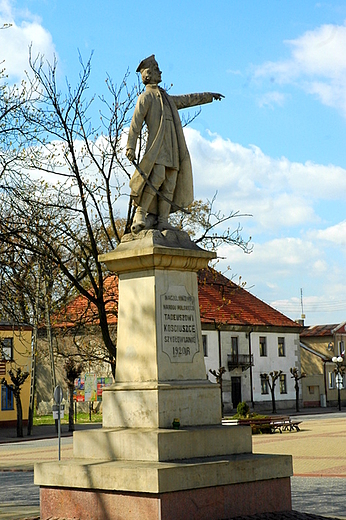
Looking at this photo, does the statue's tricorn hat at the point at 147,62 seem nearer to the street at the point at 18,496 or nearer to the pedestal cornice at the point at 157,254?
the pedestal cornice at the point at 157,254

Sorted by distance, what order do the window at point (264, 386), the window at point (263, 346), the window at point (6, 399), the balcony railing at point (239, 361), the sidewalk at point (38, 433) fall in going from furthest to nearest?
the window at point (263, 346)
the window at point (264, 386)
the balcony railing at point (239, 361)
the window at point (6, 399)
the sidewalk at point (38, 433)

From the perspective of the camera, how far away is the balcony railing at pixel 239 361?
174 feet

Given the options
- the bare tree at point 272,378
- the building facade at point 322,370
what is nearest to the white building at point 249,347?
the bare tree at point 272,378

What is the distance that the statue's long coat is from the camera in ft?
33.1

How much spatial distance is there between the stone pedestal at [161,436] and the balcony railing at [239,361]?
43795 millimetres

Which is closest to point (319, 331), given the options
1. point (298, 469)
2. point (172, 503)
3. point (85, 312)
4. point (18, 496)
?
point (85, 312)

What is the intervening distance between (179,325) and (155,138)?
7.90ft

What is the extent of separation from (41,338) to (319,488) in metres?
39.8

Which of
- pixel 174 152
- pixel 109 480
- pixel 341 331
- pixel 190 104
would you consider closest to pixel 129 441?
pixel 109 480

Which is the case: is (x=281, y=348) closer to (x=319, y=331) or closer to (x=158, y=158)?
(x=319, y=331)

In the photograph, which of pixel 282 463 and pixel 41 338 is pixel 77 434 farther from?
pixel 41 338

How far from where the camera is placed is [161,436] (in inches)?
338

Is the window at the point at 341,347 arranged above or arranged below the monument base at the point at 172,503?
above

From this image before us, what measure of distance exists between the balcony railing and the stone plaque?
4383 centimetres
